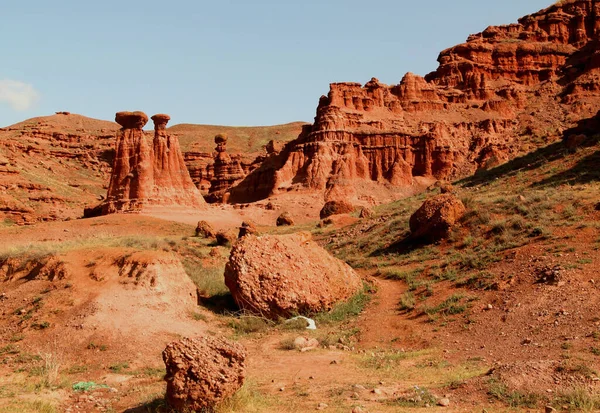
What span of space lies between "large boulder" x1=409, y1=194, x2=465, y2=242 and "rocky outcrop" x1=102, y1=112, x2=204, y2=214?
95.6 ft

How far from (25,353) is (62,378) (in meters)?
1.80

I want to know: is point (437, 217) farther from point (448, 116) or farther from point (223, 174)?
point (223, 174)

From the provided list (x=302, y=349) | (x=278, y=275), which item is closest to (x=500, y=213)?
(x=278, y=275)

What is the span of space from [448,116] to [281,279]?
62.3 metres

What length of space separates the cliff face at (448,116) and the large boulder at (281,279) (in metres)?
40.8

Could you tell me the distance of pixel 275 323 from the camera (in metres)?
12.9

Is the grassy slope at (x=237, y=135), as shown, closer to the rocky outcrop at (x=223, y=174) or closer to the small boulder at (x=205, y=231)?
the rocky outcrop at (x=223, y=174)

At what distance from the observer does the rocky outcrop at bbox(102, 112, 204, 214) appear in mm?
44438

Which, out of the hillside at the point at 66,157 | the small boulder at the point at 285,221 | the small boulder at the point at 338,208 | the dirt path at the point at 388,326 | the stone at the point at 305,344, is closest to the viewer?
the stone at the point at 305,344

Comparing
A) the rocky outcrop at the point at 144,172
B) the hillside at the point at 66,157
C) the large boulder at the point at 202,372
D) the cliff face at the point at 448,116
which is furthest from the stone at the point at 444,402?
the cliff face at the point at 448,116

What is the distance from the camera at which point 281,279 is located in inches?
528

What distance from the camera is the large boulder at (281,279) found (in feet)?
43.5

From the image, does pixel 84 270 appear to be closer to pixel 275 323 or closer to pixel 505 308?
pixel 275 323

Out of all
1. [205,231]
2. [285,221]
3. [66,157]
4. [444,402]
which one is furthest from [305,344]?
[66,157]
